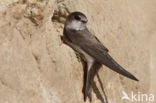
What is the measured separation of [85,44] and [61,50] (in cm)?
31

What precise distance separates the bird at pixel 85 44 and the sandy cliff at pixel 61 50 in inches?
2.6

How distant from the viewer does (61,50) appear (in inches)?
122

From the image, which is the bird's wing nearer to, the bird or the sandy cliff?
the bird

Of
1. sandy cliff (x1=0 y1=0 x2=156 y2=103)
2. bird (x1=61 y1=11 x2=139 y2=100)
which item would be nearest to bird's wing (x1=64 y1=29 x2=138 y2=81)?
bird (x1=61 y1=11 x2=139 y2=100)

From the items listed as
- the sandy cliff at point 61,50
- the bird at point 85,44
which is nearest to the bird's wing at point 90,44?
the bird at point 85,44

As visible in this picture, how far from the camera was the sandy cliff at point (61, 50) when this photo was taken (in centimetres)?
258

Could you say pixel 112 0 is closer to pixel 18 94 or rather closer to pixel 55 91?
pixel 55 91

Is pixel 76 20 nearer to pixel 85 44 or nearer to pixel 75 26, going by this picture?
pixel 75 26

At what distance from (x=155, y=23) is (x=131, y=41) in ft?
2.52

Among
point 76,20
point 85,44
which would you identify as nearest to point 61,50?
point 85,44

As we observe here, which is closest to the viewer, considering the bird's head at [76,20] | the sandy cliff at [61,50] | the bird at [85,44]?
the sandy cliff at [61,50]

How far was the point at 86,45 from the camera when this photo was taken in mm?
3361

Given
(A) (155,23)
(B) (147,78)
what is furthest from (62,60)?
(A) (155,23)

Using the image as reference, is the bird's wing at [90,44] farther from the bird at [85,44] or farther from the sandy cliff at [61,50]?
the sandy cliff at [61,50]
